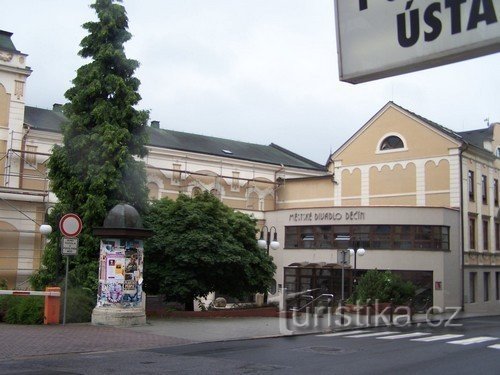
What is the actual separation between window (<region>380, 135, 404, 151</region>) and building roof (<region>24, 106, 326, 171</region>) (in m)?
10.3

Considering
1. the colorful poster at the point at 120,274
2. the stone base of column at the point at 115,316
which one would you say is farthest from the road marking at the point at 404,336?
the colorful poster at the point at 120,274

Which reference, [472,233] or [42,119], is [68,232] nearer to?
[42,119]

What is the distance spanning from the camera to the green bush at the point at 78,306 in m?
19.9

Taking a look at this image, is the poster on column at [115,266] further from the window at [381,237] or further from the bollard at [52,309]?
the window at [381,237]

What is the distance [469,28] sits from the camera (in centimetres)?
270

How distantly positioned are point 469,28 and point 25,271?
113 ft

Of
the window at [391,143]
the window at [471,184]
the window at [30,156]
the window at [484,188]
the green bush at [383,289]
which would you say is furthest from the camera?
the window at [391,143]

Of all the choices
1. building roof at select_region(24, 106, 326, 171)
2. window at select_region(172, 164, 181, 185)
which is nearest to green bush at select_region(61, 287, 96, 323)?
building roof at select_region(24, 106, 326, 171)

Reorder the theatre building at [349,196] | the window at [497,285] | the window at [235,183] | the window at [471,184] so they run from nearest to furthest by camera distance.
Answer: the theatre building at [349,196] < the window at [471,184] < the window at [497,285] < the window at [235,183]

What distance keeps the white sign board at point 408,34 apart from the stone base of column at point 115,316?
1763 centimetres

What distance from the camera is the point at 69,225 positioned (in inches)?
722

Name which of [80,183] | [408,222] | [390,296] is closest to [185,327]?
[80,183]

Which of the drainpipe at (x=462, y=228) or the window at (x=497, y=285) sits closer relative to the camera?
the drainpipe at (x=462, y=228)

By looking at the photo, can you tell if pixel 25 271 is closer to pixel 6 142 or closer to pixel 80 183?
pixel 6 142
